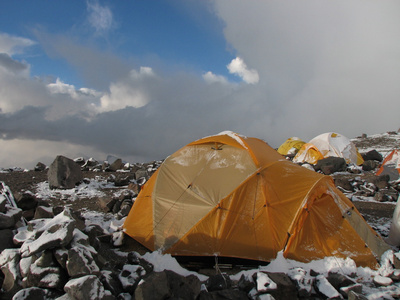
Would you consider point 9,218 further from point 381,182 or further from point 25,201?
point 381,182

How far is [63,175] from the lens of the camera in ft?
49.9

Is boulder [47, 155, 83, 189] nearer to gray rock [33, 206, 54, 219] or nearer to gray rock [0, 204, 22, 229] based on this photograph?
gray rock [33, 206, 54, 219]

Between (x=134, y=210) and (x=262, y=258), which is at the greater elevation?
(x=134, y=210)

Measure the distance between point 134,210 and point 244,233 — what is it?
3.35m

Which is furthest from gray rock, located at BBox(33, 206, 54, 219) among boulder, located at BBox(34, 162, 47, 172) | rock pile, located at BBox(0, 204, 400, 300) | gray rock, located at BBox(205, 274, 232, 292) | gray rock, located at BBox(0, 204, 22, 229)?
boulder, located at BBox(34, 162, 47, 172)

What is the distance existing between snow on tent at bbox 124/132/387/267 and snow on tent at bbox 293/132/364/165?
19324 mm

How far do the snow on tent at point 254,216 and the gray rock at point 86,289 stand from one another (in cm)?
259

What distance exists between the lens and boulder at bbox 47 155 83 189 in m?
15.0

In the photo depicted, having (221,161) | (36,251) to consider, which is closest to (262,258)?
(221,161)

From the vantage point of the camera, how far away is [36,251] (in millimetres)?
5035

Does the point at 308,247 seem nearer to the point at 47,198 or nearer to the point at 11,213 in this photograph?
the point at 11,213

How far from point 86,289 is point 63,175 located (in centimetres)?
1210

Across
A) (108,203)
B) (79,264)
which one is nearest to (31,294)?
(79,264)

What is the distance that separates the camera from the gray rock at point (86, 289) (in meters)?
4.43
